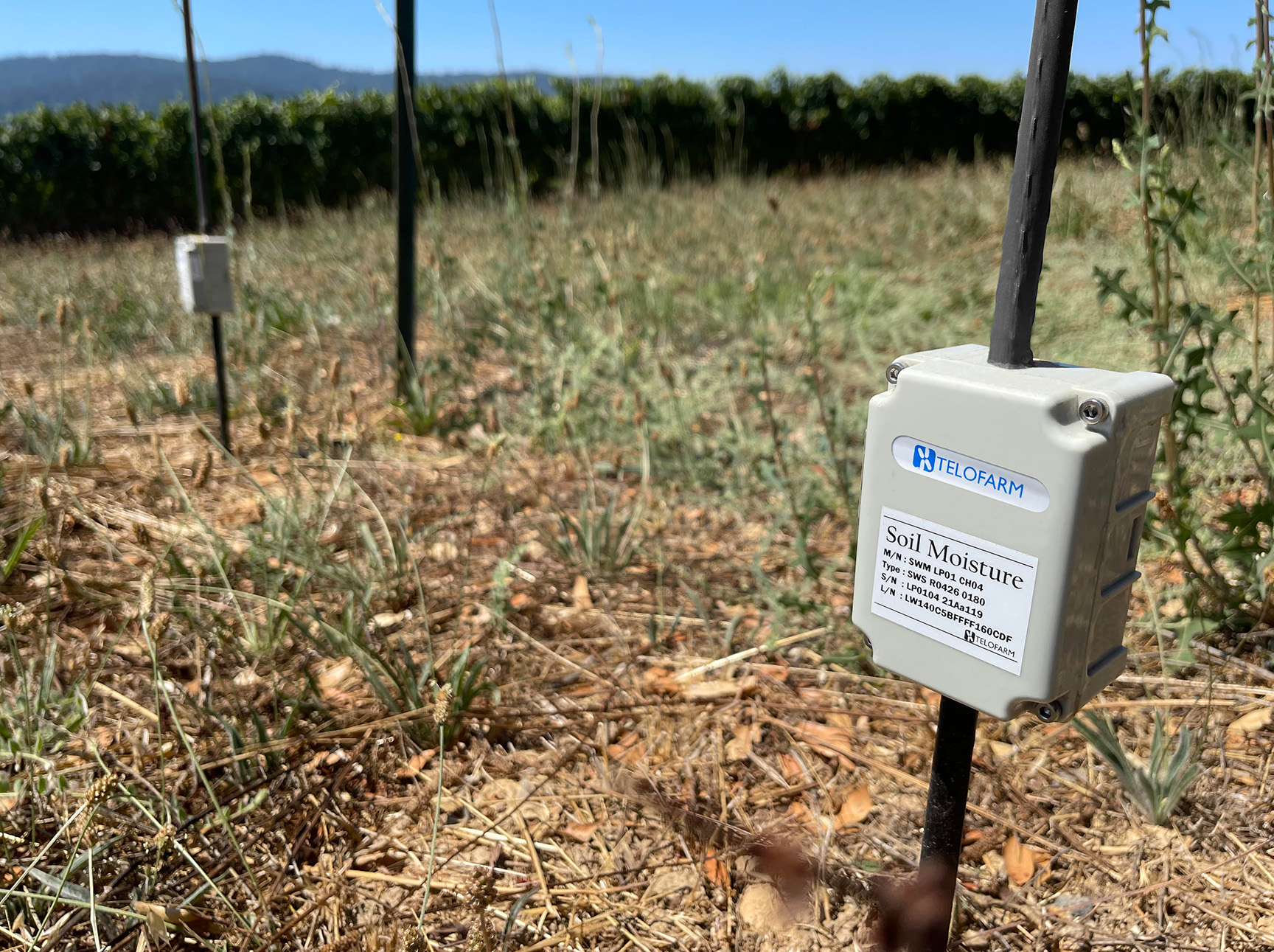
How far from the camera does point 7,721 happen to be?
1.55 meters

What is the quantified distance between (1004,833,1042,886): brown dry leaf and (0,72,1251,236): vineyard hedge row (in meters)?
9.67

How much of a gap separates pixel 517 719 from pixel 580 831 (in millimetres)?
305

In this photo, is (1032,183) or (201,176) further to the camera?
(201,176)

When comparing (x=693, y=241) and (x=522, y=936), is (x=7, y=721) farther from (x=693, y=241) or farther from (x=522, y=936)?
(x=693, y=241)

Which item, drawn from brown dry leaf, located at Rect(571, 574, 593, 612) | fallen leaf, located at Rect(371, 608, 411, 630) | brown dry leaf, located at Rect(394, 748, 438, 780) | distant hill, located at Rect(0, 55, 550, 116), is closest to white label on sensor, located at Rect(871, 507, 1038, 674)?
brown dry leaf, located at Rect(394, 748, 438, 780)

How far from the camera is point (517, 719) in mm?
1743

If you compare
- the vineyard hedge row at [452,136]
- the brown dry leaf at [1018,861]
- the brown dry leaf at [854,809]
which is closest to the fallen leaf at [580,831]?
the brown dry leaf at [854,809]

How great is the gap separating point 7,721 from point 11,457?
5.14 feet

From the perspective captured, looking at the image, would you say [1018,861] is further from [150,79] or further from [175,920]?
[150,79]

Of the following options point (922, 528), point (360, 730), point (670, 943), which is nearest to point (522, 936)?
point (670, 943)

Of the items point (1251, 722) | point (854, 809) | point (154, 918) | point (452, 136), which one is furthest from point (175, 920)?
point (452, 136)

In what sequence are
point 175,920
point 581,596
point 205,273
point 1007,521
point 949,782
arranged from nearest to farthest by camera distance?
point 1007,521 < point 949,782 < point 175,920 < point 581,596 < point 205,273

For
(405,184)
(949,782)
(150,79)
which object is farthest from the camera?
(150,79)

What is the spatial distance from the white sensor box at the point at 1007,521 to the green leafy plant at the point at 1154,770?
0.55 m
